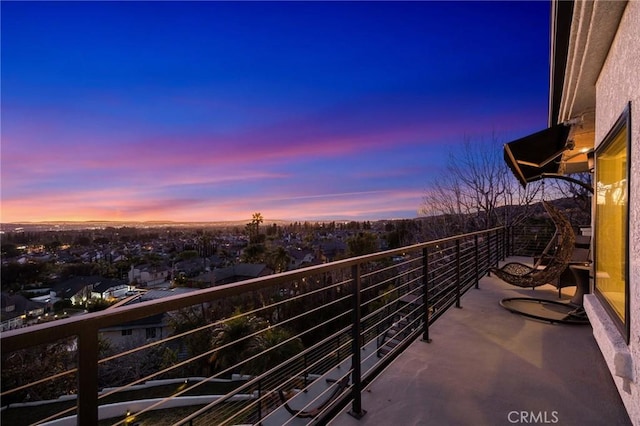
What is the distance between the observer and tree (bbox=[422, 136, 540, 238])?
14.6 metres

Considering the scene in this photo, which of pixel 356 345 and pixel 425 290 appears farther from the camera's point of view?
pixel 425 290

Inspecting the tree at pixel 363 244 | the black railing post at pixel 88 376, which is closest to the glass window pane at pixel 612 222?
the black railing post at pixel 88 376

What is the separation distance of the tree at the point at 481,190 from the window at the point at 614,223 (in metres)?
12.2

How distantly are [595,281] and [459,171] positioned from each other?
43.7 feet

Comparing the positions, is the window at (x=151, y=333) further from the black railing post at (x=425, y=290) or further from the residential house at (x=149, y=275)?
the black railing post at (x=425, y=290)

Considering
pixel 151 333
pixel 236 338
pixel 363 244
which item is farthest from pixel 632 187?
pixel 151 333

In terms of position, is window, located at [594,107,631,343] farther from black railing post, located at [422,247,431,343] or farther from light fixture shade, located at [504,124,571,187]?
black railing post, located at [422,247,431,343]

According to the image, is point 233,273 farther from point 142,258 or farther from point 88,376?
point 88,376

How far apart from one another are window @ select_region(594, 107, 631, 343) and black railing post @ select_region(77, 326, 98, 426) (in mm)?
2703

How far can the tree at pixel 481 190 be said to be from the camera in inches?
575

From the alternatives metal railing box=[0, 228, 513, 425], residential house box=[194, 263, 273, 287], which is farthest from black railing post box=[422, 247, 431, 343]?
residential house box=[194, 263, 273, 287]

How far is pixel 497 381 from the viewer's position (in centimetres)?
264

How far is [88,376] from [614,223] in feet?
11.4

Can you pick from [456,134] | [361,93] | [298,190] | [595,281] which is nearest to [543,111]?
[456,134]
